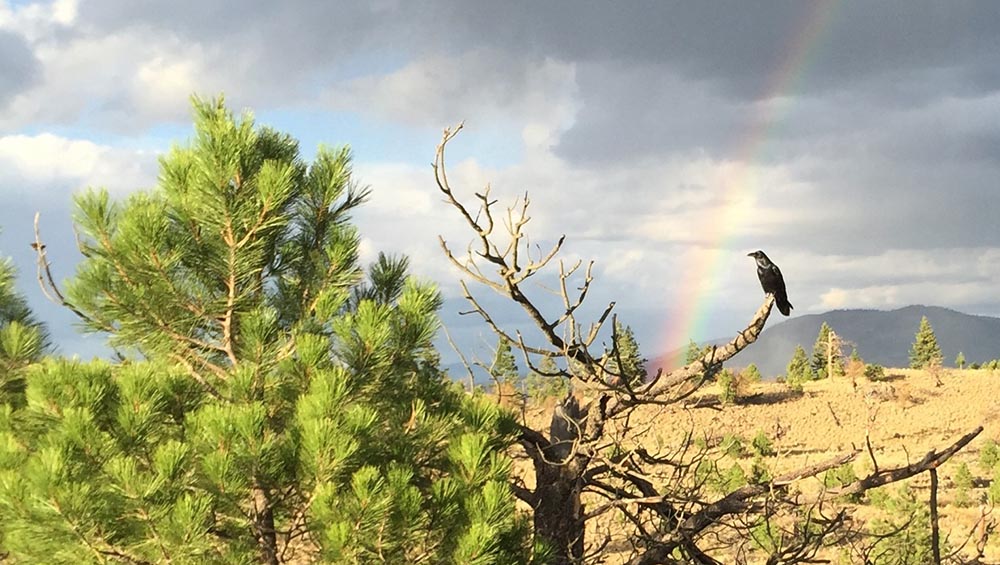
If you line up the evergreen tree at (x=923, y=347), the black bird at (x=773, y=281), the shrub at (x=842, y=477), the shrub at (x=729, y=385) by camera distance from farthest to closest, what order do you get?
the evergreen tree at (x=923, y=347)
the shrub at (x=729, y=385)
the shrub at (x=842, y=477)
the black bird at (x=773, y=281)

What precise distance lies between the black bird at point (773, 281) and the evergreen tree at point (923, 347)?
5874 centimetres

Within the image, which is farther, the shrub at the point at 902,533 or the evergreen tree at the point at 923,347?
the evergreen tree at the point at 923,347

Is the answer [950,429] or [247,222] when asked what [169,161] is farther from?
[950,429]

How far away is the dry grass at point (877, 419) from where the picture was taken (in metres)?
25.6

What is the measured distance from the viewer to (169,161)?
469 cm

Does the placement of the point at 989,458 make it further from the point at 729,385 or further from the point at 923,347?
the point at 923,347

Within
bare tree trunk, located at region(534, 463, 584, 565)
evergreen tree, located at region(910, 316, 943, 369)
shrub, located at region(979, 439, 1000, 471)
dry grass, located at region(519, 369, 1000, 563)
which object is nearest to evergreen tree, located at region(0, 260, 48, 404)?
bare tree trunk, located at region(534, 463, 584, 565)

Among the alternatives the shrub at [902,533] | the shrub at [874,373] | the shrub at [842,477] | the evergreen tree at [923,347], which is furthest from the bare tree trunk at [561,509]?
the evergreen tree at [923,347]

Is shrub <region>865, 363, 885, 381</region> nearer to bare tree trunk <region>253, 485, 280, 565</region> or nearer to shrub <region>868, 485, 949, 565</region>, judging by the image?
shrub <region>868, 485, 949, 565</region>

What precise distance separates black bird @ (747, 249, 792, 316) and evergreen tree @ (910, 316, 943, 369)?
193 ft

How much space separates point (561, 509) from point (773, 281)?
196cm

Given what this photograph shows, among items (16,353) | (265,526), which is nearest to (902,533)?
(265,526)

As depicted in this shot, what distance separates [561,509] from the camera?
5.05 metres

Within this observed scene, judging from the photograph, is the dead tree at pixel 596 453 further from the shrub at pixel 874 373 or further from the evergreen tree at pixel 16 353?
the shrub at pixel 874 373
